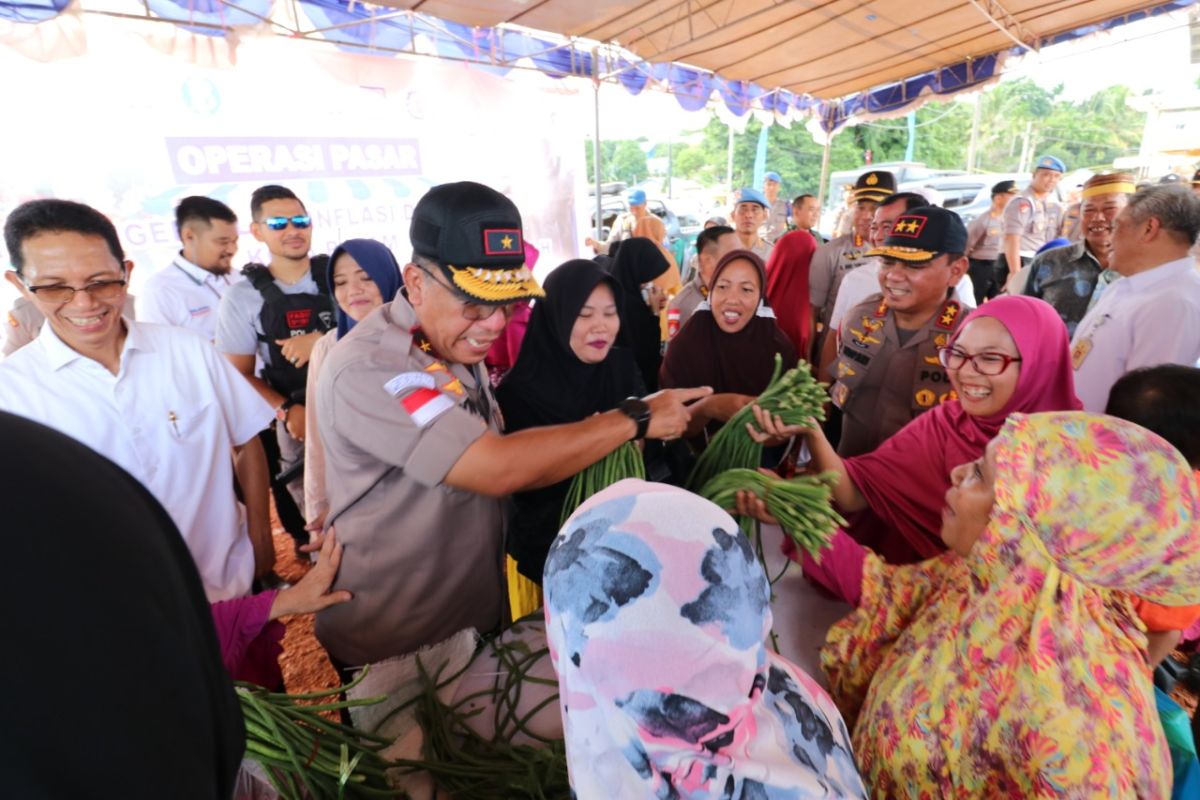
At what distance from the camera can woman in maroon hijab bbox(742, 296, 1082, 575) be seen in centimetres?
174

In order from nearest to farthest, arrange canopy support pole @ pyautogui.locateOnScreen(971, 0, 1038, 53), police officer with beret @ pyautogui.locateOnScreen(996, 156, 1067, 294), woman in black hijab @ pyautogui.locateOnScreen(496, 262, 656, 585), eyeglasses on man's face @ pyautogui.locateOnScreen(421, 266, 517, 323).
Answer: eyeglasses on man's face @ pyautogui.locateOnScreen(421, 266, 517, 323) → woman in black hijab @ pyautogui.locateOnScreen(496, 262, 656, 585) → canopy support pole @ pyautogui.locateOnScreen(971, 0, 1038, 53) → police officer with beret @ pyautogui.locateOnScreen(996, 156, 1067, 294)

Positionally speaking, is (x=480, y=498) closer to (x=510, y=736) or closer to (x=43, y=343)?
(x=510, y=736)

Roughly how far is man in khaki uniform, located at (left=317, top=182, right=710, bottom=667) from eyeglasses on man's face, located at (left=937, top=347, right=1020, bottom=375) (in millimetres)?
803

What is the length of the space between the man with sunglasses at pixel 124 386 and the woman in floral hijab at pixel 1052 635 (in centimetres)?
159

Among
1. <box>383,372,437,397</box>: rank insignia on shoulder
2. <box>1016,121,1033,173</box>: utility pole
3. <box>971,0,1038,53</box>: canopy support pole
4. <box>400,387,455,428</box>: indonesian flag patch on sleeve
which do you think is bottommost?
<box>400,387,455,428</box>: indonesian flag patch on sleeve

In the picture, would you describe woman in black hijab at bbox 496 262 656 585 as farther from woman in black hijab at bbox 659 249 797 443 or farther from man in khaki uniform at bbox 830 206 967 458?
man in khaki uniform at bbox 830 206 967 458

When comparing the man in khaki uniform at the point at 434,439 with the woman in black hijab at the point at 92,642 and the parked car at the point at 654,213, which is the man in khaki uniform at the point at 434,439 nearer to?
the woman in black hijab at the point at 92,642

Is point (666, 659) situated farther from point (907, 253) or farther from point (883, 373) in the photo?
point (907, 253)

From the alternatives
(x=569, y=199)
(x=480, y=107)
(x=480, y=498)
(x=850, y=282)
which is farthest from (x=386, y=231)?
(x=480, y=498)

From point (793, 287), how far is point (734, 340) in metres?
1.58

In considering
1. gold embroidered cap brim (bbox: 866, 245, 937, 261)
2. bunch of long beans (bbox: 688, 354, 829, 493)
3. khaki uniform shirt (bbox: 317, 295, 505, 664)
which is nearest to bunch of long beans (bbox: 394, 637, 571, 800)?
khaki uniform shirt (bbox: 317, 295, 505, 664)

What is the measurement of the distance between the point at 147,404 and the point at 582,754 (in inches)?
63.0

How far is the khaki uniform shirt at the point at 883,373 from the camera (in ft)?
7.52

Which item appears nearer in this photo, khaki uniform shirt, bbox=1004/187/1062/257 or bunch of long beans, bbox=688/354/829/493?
bunch of long beans, bbox=688/354/829/493
